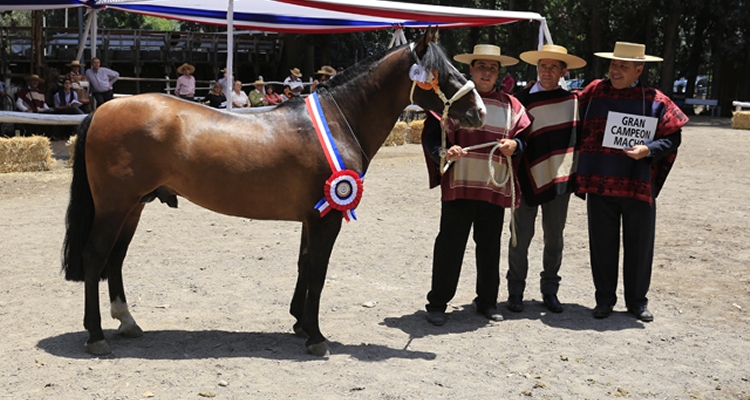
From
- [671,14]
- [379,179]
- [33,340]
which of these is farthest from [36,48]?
[671,14]

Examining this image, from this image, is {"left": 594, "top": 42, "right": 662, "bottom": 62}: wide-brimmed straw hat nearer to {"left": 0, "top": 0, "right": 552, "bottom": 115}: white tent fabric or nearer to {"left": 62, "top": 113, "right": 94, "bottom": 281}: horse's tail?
{"left": 62, "top": 113, "right": 94, "bottom": 281}: horse's tail

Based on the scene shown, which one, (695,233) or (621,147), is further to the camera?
(695,233)

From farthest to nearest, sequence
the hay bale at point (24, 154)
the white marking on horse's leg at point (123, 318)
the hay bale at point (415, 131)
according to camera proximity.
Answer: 1. the hay bale at point (415, 131)
2. the hay bale at point (24, 154)
3. the white marking on horse's leg at point (123, 318)

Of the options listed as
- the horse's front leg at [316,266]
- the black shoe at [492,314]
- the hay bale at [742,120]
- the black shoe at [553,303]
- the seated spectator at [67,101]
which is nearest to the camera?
the horse's front leg at [316,266]

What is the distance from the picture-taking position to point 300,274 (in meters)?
5.01

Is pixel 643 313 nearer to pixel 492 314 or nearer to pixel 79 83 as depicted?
pixel 492 314

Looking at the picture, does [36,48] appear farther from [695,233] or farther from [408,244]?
[695,233]

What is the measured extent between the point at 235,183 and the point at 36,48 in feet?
56.7

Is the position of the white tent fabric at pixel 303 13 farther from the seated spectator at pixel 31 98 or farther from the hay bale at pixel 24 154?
the hay bale at pixel 24 154

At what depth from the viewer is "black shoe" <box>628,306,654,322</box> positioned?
17.8 feet

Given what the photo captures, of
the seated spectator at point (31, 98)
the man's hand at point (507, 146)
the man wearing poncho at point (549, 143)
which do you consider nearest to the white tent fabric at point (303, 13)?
the seated spectator at point (31, 98)

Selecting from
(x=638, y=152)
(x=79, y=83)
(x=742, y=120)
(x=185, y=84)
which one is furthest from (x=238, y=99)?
(x=742, y=120)

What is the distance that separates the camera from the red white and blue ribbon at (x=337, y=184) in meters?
4.41

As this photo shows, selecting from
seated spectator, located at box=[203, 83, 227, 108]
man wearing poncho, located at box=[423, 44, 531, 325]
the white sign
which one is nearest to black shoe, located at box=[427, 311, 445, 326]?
man wearing poncho, located at box=[423, 44, 531, 325]
